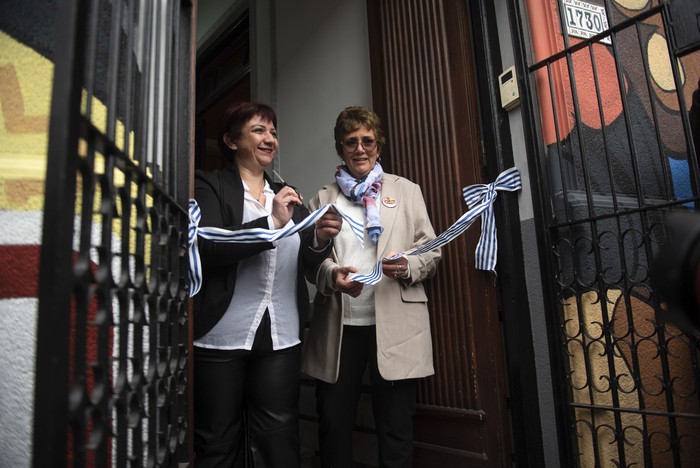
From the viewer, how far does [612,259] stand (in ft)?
7.00

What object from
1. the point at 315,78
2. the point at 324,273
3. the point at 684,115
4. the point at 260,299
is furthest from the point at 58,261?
the point at 315,78

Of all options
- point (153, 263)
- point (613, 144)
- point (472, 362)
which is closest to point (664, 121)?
point (613, 144)

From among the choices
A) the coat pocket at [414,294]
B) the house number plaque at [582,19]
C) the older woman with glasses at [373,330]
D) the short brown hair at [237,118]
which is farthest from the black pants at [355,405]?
the house number plaque at [582,19]

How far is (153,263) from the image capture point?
1147 mm

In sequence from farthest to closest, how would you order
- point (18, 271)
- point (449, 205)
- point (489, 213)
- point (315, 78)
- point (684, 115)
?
point (315, 78), point (449, 205), point (489, 213), point (684, 115), point (18, 271)

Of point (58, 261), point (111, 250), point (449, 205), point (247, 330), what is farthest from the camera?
point (449, 205)

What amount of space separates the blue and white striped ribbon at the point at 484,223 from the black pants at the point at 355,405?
357 mm

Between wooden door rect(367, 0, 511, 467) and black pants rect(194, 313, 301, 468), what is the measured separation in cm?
77

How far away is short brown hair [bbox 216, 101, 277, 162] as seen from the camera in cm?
226

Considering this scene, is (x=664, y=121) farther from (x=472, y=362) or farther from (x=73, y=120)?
(x=73, y=120)

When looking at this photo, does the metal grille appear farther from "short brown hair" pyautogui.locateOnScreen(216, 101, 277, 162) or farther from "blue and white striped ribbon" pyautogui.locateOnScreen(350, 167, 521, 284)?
"short brown hair" pyautogui.locateOnScreen(216, 101, 277, 162)

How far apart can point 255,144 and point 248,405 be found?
1097 millimetres

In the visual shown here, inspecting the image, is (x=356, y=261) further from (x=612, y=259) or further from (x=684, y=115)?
(x=684, y=115)

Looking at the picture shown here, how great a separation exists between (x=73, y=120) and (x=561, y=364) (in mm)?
1964
